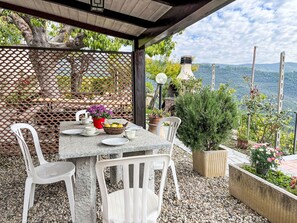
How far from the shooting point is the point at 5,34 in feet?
21.6

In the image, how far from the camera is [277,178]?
7.61ft

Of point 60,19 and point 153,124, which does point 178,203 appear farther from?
point 60,19

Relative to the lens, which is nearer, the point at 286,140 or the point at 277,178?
the point at 277,178

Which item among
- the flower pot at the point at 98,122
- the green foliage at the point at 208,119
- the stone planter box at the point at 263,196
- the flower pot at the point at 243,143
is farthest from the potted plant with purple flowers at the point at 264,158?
the flower pot at the point at 243,143

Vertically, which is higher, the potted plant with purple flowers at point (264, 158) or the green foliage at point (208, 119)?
the green foliage at point (208, 119)

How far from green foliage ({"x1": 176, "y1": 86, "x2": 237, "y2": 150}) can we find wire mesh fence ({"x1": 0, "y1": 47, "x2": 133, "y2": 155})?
70.2 inches

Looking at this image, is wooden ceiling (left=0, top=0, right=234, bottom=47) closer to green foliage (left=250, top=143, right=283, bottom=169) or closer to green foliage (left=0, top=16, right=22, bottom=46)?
green foliage (left=250, top=143, right=283, bottom=169)

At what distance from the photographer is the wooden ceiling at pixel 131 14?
2086mm

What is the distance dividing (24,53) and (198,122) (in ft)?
10.6

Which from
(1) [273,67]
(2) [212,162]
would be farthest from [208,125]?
(1) [273,67]

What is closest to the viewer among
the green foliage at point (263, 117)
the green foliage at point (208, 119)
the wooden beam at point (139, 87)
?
the green foliage at point (208, 119)

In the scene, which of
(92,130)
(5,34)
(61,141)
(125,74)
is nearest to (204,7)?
(92,130)

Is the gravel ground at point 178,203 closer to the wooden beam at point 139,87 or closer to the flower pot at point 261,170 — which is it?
the flower pot at point 261,170

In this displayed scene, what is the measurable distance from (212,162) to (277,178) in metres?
0.93
